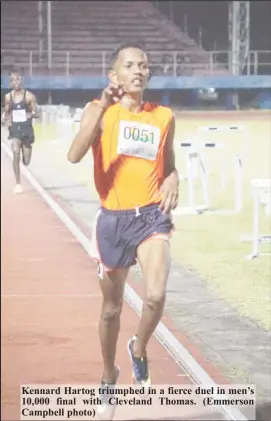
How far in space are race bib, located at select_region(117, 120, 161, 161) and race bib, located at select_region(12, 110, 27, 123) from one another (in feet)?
34.8

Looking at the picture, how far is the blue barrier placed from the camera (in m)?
38.1

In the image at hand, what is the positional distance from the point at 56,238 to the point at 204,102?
3019 centimetres

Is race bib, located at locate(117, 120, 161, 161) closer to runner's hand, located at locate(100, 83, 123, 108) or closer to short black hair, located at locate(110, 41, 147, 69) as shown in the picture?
runner's hand, located at locate(100, 83, 123, 108)

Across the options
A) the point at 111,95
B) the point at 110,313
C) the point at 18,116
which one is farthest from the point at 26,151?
the point at 111,95

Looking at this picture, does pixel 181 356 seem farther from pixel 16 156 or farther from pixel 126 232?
pixel 16 156

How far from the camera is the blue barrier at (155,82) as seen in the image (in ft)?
125

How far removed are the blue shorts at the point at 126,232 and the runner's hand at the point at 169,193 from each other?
1.6 inches

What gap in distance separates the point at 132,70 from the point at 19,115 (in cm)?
1073

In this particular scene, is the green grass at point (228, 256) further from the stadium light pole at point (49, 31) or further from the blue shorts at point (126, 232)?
the stadium light pole at point (49, 31)

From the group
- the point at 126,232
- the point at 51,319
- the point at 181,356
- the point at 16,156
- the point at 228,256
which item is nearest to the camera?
the point at 126,232

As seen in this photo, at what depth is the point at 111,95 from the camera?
15.8 ft

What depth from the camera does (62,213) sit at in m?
13.7

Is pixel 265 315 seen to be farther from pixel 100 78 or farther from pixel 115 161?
pixel 100 78

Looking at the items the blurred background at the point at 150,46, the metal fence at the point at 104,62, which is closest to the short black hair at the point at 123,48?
the blurred background at the point at 150,46
